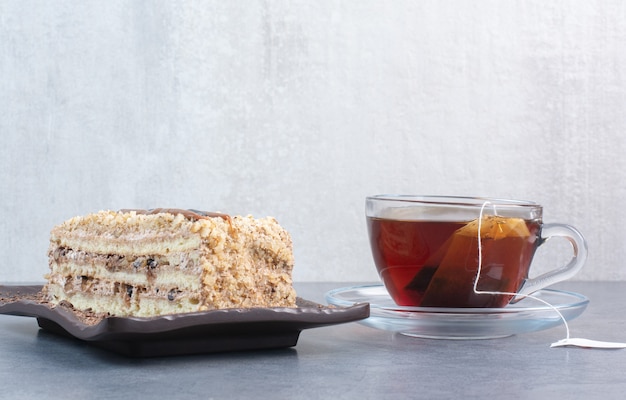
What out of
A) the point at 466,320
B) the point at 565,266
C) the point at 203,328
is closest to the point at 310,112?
the point at 565,266

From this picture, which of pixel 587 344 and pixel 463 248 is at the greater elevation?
pixel 463 248

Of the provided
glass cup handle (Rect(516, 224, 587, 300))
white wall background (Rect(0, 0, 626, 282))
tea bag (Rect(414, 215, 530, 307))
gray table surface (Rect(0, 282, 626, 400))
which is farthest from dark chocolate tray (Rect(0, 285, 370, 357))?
white wall background (Rect(0, 0, 626, 282))

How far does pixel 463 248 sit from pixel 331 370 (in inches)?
11.6

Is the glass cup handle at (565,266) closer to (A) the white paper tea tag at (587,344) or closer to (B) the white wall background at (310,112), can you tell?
(A) the white paper tea tag at (587,344)

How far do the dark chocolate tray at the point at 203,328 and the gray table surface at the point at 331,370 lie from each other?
0.04 ft

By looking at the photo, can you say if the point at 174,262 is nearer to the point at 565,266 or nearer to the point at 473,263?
the point at 473,263

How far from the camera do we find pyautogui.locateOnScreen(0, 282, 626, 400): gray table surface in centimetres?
73

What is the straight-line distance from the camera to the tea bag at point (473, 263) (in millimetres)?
1032

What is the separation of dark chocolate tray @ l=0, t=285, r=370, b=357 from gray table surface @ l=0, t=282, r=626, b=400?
1 cm

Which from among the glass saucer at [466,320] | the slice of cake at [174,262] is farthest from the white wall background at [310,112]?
the glass saucer at [466,320]

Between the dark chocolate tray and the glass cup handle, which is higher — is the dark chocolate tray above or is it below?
below

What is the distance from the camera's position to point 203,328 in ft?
2.73

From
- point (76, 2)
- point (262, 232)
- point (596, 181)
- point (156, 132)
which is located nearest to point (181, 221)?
point (262, 232)

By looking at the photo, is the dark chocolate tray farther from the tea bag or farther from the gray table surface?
the tea bag
